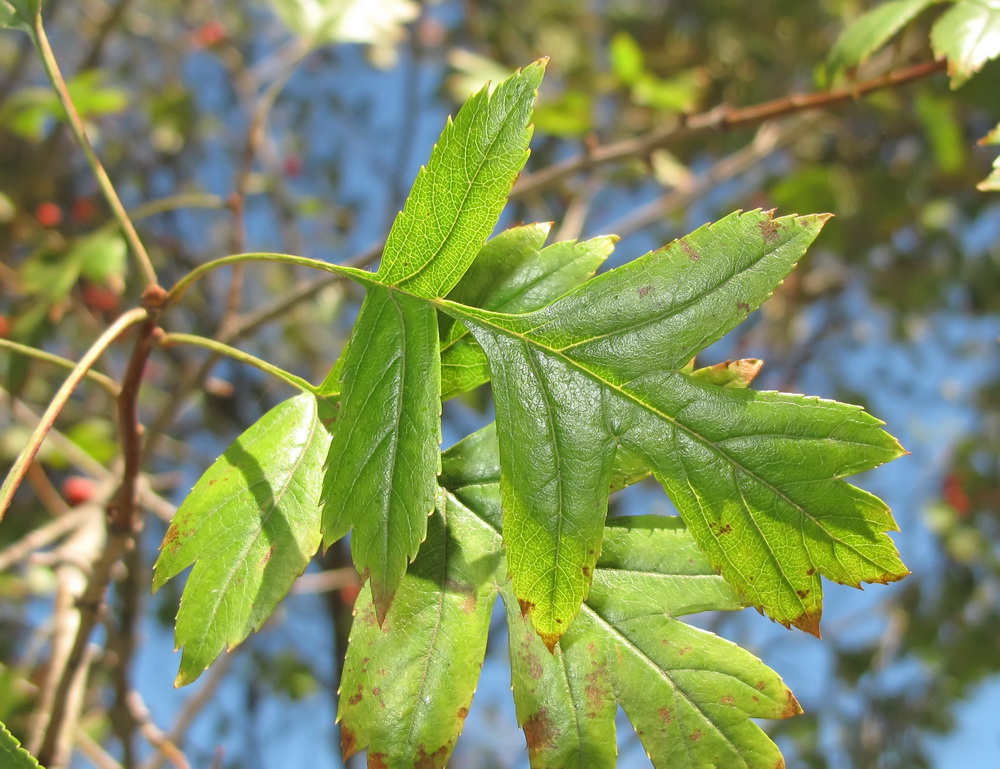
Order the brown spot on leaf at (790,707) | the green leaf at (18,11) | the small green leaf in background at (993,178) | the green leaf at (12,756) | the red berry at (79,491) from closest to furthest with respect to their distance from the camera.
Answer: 1. the green leaf at (12,756)
2. the brown spot on leaf at (790,707)
3. the small green leaf in background at (993,178)
4. the green leaf at (18,11)
5. the red berry at (79,491)

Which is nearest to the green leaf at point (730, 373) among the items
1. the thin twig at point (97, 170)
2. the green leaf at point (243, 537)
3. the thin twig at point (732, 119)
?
the green leaf at point (243, 537)

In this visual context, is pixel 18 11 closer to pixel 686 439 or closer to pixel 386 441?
pixel 386 441

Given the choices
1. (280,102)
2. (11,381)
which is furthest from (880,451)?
(280,102)

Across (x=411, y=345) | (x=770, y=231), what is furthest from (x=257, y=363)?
(x=770, y=231)

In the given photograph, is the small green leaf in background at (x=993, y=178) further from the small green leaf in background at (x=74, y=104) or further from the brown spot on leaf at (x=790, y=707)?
the small green leaf in background at (x=74, y=104)

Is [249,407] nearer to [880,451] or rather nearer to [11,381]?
[11,381]

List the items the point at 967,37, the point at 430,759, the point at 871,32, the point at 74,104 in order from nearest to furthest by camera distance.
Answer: the point at 430,759, the point at 967,37, the point at 871,32, the point at 74,104
